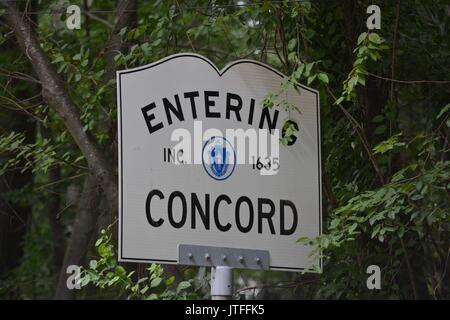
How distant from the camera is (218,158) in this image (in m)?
3.71

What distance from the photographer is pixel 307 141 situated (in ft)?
12.6

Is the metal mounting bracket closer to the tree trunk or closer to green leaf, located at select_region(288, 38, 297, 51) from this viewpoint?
green leaf, located at select_region(288, 38, 297, 51)

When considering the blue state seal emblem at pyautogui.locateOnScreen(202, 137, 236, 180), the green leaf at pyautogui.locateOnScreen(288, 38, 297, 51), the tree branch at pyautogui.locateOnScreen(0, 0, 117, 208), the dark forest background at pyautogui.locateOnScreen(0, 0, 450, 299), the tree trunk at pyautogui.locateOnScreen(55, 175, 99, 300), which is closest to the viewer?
the blue state seal emblem at pyautogui.locateOnScreen(202, 137, 236, 180)

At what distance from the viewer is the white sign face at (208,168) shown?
3660 millimetres

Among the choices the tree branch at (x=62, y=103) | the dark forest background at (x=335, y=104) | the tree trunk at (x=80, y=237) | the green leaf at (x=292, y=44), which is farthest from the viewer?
the tree trunk at (x=80, y=237)

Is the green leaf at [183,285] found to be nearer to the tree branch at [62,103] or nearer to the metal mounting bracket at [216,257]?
the metal mounting bracket at [216,257]

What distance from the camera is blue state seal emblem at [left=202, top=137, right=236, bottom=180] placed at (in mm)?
3688

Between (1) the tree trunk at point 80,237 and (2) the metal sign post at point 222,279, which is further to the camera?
(1) the tree trunk at point 80,237

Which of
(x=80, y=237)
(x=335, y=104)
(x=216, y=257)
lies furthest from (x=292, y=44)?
(x=80, y=237)

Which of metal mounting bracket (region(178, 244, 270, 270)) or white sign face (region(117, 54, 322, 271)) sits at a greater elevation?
white sign face (region(117, 54, 322, 271))

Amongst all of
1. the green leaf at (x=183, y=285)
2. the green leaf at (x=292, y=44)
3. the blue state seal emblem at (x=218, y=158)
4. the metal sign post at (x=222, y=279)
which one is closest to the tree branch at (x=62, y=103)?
the green leaf at (x=183, y=285)

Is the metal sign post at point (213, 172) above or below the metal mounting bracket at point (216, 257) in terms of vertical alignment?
above

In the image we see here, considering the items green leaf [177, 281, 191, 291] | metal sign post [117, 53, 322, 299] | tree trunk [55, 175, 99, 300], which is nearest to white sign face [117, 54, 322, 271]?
metal sign post [117, 53, 322, 299]

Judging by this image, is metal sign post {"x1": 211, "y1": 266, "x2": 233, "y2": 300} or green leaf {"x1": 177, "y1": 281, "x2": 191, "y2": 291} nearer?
metal sign post {"x1": 211, "y1": 266, "x2": 233, "y2": 300}
